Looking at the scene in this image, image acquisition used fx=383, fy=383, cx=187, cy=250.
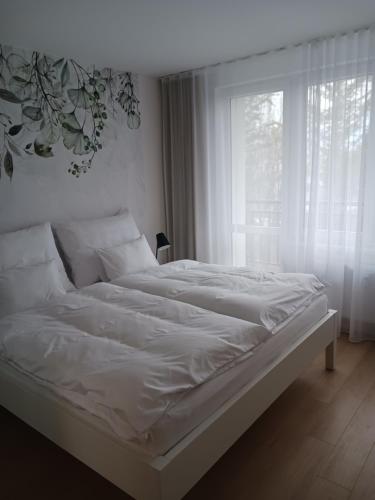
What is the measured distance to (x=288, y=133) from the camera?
10.7 feet

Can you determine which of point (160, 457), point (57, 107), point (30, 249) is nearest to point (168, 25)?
point (57, 107)

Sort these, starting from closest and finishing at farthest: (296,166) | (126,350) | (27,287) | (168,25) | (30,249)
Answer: (126,350) < (27,287) < (168,25) < (30,249) < (296,166)

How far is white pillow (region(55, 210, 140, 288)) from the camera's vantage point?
3023 millimetres

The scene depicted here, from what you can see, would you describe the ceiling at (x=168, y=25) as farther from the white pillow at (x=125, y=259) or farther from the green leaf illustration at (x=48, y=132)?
the white pillow at (x=125, y=259)

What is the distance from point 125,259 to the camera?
311cm

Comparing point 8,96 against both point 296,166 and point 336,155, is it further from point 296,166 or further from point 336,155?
point 336,155

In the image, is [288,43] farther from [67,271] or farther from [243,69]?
[67,271]

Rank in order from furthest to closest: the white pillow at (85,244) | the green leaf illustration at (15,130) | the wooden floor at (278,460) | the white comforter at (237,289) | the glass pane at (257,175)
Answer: the glass pane at (257,175) → the white pillow at (85,244) → the green leaf illustration at (15,130) → the white comforter at (237,289) → the wooden floor at (278,460)

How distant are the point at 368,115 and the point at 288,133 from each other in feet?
2.13

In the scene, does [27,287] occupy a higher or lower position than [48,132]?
lower

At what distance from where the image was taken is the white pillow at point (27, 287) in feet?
7.80

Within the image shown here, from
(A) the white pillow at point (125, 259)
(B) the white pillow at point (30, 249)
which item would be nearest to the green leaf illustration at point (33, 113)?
(B) the white pillow at point (30, 249)

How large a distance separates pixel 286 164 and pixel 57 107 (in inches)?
77.9

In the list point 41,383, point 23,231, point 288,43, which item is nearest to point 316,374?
point 41,383
